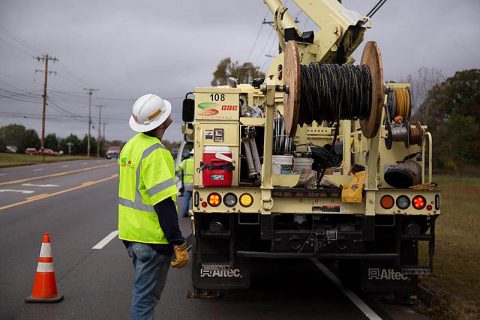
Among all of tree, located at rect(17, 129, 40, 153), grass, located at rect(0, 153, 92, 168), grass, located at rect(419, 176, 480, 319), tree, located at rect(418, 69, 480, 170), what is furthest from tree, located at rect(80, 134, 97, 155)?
grass, located at rect(419, 176, 480, 319)

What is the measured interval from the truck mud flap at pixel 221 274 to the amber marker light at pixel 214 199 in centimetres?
67

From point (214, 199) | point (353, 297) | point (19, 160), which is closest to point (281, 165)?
point (214, 199)

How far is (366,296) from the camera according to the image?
817 cm

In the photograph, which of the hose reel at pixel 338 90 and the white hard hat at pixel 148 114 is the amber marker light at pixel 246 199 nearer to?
the hose reel at pixel 338 90

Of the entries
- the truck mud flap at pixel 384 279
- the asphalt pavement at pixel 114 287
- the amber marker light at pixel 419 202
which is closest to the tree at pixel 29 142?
the asphalt pavement at pixel 114 287

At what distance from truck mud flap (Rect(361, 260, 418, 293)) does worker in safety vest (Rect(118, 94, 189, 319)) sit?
3.06 m

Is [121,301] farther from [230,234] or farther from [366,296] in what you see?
[366,296]

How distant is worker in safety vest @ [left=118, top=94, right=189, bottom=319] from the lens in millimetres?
4758

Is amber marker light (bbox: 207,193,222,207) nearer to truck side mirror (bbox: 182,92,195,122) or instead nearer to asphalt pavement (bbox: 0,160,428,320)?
asphalt pavement (bbox: 0,160,428,320)

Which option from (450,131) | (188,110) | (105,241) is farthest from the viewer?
(450,131)

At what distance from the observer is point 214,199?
6.90m

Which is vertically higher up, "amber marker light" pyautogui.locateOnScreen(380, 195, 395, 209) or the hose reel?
the hose reel

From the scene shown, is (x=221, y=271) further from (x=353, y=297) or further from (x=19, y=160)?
(x=19, y=160)

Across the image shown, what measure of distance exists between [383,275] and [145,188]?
11.6 feet
